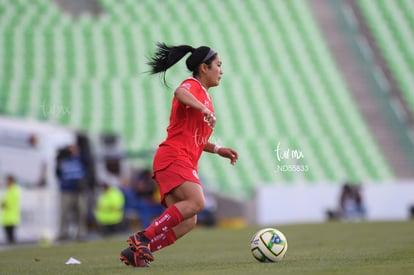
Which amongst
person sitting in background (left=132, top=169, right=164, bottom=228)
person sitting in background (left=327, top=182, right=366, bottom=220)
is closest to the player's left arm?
person sitting in background (left=132, top=169, right=164, bottom=228)

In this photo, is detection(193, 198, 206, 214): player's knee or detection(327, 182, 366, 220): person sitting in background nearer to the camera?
detection(193, 198, 206, 214): player's knee

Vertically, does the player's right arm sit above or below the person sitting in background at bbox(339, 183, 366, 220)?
above

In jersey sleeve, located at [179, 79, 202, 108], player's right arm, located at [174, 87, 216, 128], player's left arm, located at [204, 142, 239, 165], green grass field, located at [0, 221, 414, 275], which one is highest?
jersey sleeve, located at [179, 79, 202, 108]

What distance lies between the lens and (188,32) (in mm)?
35312

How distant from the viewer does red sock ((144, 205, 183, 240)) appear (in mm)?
8375

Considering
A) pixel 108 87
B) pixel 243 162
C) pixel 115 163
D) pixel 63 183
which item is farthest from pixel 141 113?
pixel 63 183

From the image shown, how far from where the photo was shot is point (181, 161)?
8.43 m

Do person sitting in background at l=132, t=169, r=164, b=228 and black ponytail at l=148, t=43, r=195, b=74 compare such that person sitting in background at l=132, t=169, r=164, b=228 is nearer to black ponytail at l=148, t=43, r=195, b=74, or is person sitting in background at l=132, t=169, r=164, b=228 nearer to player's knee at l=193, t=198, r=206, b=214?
black ponytail at l=148, t=43, r=195, b=74

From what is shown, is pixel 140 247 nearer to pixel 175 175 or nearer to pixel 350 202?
pixel 175 175

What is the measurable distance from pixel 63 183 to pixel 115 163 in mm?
3690

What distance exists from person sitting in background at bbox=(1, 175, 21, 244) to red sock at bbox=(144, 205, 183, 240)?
12394mm

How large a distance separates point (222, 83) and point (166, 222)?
25.8m

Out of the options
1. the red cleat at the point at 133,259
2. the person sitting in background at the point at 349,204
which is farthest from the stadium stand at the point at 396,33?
the red cleat at the point at 133,259

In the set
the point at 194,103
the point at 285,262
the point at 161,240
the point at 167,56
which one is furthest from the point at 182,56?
the point at 285,262
